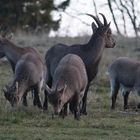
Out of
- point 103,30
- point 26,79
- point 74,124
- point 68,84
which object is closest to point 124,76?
point 103,30

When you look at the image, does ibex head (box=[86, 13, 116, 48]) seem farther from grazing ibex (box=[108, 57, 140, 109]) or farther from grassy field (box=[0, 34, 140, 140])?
grassy field (box=[0, 34, 140, 140])

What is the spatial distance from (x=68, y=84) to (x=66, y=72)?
15.4 inches

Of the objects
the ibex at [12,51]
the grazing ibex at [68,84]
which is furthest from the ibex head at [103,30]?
the ibex at [12,51]

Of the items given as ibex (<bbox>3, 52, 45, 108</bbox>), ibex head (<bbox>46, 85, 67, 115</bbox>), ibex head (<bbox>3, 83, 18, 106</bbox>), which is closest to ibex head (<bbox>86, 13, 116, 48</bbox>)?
ibex (<bbox>3, 52, 45, 108</bbox>)

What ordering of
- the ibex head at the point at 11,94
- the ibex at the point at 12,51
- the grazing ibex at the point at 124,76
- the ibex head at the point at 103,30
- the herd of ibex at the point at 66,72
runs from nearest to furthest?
the herd of ibex at the point at 66,72
the ibex head at the point at 11,94
the ibex head at the point at 103,30
the grazing ibex at the point at 124,76
the ibex at the point at 12,51

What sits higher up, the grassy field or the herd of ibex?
the herd of ibex

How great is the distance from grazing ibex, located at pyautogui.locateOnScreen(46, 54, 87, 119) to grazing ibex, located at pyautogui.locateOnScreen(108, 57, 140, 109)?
2.49 m

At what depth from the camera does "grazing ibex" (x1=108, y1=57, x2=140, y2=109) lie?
728 inches

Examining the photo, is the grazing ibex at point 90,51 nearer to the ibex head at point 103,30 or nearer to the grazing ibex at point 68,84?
the ibex head at point 103,30

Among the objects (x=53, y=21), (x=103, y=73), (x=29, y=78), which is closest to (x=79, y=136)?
(x=29, y=78)

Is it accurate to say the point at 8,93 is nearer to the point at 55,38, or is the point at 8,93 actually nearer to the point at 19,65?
the point at 19,65

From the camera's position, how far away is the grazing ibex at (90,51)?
17480 millimetres

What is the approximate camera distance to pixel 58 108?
14.6 m

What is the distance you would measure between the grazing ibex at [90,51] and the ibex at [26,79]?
27 cm
